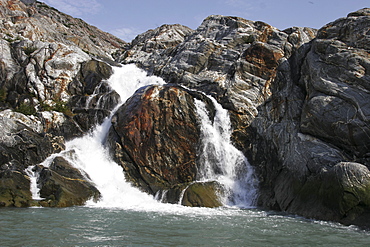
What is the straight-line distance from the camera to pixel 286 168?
21844mm

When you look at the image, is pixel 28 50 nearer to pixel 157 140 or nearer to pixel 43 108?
pixel 43 108

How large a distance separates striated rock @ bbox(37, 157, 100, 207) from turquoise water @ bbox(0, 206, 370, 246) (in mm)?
2716

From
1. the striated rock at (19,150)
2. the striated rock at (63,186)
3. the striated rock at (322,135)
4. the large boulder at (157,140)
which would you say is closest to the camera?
the striated rock at (322,135)

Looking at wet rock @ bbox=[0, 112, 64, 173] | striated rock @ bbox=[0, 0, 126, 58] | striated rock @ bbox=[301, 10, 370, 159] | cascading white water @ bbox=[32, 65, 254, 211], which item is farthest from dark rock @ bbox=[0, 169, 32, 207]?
striated rock @ bbox=[0, 0, 126, 58]

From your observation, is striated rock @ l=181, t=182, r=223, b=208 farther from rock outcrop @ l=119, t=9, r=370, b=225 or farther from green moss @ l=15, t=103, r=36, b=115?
green moss @ l=15, t=103, r=36, b=115

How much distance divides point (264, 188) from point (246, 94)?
33.4ft

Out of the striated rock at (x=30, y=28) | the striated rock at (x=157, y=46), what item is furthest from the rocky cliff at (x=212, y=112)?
the striated rock at (x=30, y=28)

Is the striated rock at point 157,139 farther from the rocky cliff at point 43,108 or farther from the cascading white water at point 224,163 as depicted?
the rocky cliff at point 43,108

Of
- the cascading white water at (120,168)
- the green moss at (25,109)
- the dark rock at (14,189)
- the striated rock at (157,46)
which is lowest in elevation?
the dark rock at (14,189)

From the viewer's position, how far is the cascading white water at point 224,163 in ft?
79.2

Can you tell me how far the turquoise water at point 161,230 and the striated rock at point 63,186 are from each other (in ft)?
8.91

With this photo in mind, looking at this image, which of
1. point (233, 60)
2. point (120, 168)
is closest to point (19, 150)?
point (120, 168)

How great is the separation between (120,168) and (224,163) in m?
8.50

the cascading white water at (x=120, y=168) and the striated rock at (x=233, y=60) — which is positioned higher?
the striated rock at (x=233, y=60)
